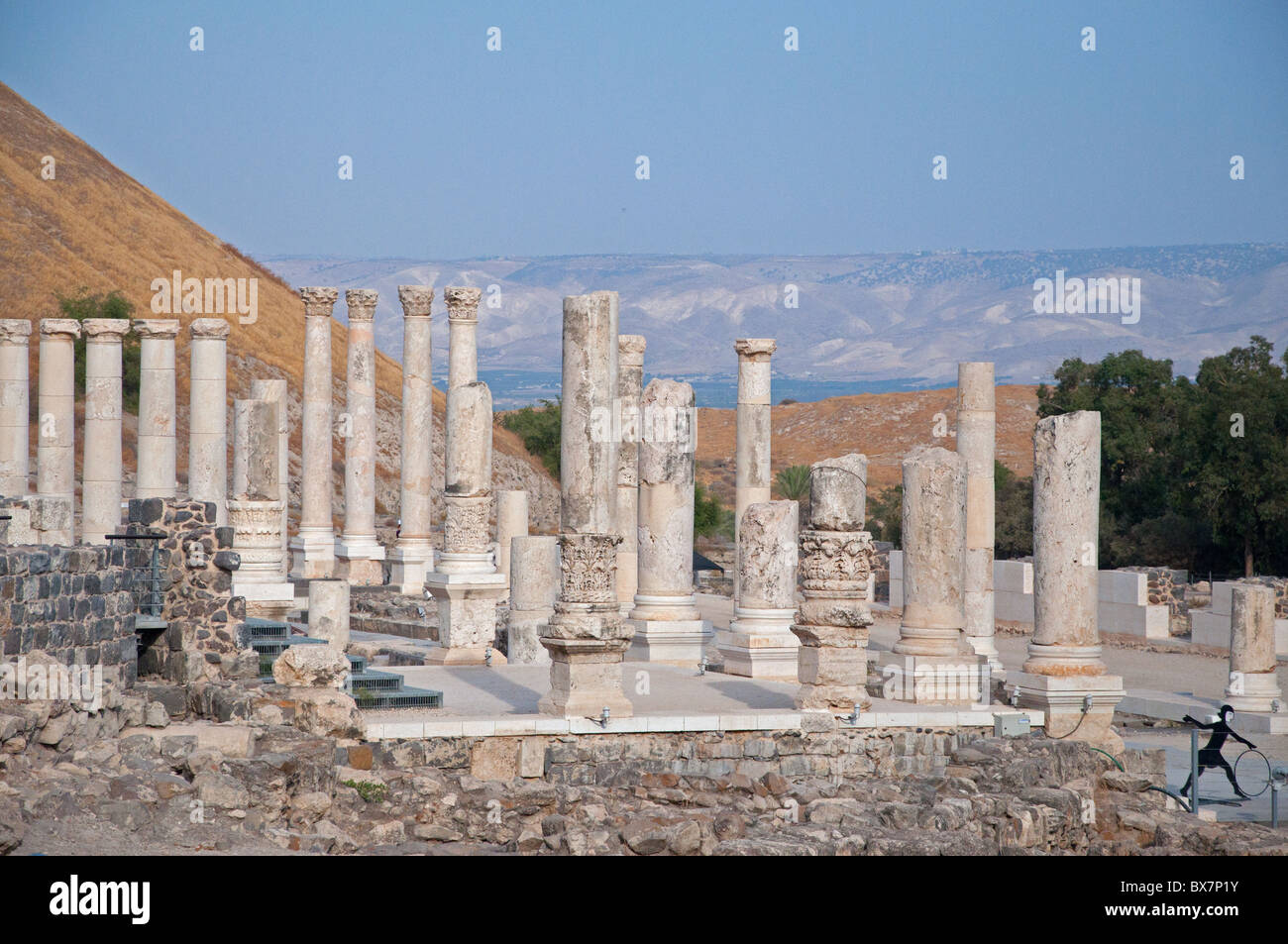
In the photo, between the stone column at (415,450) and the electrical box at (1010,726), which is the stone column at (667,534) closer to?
the electrical box at (1010,726)

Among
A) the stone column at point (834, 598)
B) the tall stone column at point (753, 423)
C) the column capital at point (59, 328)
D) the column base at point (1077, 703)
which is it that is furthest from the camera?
the column capital at point (59, 328)

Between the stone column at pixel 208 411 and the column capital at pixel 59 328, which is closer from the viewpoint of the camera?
the stone column at pixel 208 411

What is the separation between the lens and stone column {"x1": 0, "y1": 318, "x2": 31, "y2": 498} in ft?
97.3

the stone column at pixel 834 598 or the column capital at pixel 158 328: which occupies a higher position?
the column capital at pixel 158 328

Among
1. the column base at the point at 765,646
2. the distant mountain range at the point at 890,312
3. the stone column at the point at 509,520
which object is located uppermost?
the distant mountain range at the point at 890,312

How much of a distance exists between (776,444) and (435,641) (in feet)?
227

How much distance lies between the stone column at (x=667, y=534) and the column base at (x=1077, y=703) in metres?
5.31

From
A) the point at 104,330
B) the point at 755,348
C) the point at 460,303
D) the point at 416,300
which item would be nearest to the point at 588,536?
the point at 755,348

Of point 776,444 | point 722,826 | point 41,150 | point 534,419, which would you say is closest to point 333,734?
point 722,826

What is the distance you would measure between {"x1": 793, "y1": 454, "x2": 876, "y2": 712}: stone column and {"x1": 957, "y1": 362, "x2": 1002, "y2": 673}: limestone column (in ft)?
22.6

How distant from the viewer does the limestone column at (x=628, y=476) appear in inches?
957

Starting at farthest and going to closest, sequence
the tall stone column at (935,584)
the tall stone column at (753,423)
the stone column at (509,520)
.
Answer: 1. the stone column at (509,520)
2. the tall stone column at (753,423)
3. the tall stone column at (935,584)

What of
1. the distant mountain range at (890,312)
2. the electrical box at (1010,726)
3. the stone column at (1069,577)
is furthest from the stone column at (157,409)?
the distant mountain range at (890,312)
